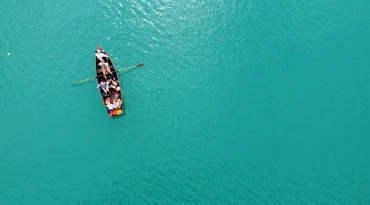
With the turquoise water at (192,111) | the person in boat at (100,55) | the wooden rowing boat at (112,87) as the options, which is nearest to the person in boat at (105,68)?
the wooden rowing boat at (112,87)

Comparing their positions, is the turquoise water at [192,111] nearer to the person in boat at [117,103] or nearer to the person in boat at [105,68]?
the person in boat at [117,103]

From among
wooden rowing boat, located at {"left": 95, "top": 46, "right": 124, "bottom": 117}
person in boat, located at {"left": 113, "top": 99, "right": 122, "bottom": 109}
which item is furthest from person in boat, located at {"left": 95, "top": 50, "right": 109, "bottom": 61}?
person in boat, located at {"left": 113, "top": 99, "right": 122, "bottom": 109}

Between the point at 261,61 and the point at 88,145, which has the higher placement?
the point at 261,61

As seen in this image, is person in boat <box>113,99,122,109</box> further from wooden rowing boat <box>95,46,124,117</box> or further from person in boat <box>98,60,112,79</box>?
person in boat <box>98,60,112,79</box>

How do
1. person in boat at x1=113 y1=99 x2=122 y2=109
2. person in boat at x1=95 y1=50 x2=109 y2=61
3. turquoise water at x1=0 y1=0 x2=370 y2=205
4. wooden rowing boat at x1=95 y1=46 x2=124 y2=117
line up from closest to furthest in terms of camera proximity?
1. person in boat at x1=113 y1=99 x2=122 y2=109
2. wooden rowing boat at x1=95 y1=46 x2=124 y2=117
3. turquoise water at x1=0 y1=0 x2=370 y2=205
4. person in boat at x1=95 y1=50 x2=109 y2=61

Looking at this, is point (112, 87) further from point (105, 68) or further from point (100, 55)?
point (100, 55)

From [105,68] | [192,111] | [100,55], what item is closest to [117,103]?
[105,68]

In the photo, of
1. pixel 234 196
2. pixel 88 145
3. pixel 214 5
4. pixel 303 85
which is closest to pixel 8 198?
pixel 88 145

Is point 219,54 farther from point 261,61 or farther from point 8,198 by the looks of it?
point 8,198
